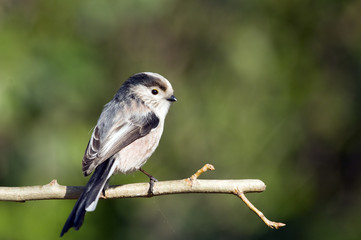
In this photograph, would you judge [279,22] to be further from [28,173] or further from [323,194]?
[28,173]

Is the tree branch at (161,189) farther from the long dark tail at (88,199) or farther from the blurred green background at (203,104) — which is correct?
the blurred green background at (203,104)

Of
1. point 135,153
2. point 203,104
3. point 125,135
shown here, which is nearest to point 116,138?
point 125,135

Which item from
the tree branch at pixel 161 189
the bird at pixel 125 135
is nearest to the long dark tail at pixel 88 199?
the bird at pixel 125 135

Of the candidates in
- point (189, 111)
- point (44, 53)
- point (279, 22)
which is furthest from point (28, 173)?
point (279, 22)

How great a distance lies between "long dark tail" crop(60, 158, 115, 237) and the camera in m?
3.00

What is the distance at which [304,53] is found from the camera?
227 inches

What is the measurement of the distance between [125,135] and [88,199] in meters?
0.68

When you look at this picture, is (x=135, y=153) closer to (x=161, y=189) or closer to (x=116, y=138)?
(x=116, y=138)

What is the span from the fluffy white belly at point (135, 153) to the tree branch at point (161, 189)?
1.14 ft

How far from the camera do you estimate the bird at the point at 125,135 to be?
3311mm

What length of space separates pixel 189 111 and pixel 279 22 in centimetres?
139

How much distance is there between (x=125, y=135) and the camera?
3707 millimetres

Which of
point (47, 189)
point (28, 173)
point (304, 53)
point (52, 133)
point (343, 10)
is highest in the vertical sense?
point (343, 10)

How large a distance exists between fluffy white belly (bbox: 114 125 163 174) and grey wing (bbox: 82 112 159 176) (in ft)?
0.16
